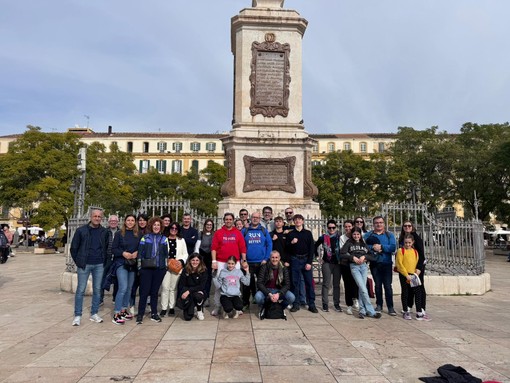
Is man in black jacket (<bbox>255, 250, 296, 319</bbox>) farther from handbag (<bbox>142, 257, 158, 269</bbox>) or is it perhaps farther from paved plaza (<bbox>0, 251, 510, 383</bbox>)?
handbag (<bbox>142, 257, 158, 269</bbox>)

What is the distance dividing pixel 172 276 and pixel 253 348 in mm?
2634

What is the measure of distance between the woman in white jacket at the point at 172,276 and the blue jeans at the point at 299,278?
2.14 m

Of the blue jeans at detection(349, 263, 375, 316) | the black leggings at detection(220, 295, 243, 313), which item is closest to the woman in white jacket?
the black leggings at detection(220, 295, 243, 313)

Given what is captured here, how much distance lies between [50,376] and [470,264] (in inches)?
405

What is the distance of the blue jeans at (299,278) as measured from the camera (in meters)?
8.05

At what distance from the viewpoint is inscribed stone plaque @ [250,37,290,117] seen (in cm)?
1275

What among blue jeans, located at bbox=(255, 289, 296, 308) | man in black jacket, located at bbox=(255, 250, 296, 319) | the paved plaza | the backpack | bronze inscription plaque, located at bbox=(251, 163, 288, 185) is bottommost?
the paved plaza

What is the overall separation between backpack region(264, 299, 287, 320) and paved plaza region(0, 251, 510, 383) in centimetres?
22

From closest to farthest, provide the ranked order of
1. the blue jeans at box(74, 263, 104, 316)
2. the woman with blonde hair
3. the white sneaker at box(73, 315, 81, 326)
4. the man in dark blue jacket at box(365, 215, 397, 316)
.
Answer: the white sneaker at box(73, 315, 81, 326), the blue jeans at box(74, 263, 104, 316), the woman with blonde hair, the man in dark blue jacket at box(365, 215, 397, 316)

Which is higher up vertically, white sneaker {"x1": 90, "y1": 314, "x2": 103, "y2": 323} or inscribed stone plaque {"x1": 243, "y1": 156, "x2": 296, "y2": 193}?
inscribed stone plaque {"x1": 243, "y1": 156, "x2": 296, "y2": 193}

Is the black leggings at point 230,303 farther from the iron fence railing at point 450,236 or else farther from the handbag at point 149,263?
the iron fence railing at point 450,236

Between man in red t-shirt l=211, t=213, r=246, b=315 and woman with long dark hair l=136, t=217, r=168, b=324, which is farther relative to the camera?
man in red t-shirt l=211, t=213, r=246, b=315

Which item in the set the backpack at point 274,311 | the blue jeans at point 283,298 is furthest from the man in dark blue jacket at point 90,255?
the backpack at point 274,311

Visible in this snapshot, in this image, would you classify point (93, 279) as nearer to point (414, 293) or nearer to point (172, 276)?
point (172, 276)
